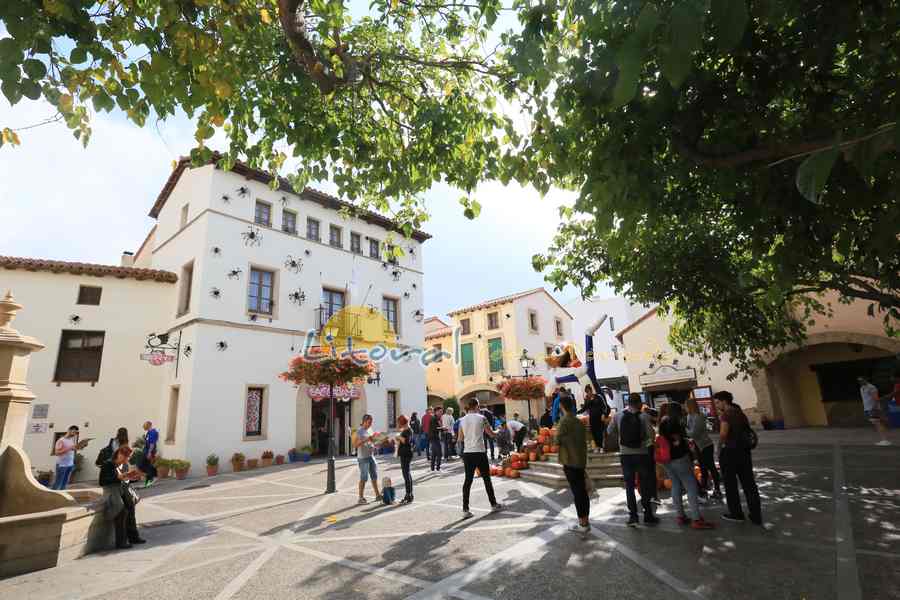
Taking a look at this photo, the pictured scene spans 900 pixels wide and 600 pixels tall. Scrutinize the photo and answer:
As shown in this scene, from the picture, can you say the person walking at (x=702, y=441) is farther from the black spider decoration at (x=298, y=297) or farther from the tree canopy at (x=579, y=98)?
the black spider decoration at (x=298, y=297)

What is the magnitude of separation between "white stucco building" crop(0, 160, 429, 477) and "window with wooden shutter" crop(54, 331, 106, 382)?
0.12 ft

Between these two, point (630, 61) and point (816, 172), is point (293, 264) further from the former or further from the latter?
point (816, 172)

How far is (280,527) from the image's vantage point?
692cm

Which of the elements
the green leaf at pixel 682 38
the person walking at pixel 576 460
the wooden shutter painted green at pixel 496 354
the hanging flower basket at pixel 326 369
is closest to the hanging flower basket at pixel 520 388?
the hanging flower basket at pixel 326 369

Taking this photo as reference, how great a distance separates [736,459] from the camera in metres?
5.78

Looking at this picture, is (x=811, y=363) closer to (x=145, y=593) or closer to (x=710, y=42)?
(x=710, y=42)

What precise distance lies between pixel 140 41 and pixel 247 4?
1.88 metres

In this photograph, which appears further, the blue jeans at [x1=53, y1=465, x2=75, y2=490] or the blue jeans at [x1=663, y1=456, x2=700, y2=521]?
the blue jeans at [x1=53, y1=465, x2=75, y2=490]

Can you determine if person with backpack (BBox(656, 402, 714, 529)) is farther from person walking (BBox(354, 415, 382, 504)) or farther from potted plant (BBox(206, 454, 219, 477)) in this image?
potted plant (BBox(206, 454, 219, 477))

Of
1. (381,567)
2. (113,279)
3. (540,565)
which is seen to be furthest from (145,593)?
(113,279)

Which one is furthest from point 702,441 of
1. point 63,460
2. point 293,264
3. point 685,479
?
point 293,264

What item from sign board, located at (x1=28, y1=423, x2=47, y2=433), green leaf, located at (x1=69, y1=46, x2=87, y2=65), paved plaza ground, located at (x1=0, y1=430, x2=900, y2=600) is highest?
green leaf, located at (x1=69, y1=46, x2=87, y2=65)

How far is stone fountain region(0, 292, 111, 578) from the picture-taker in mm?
5117

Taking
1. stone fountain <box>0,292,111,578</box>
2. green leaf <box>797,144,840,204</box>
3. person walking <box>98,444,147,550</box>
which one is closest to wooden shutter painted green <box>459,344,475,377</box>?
person walking <box>98,444,147,550</box>
